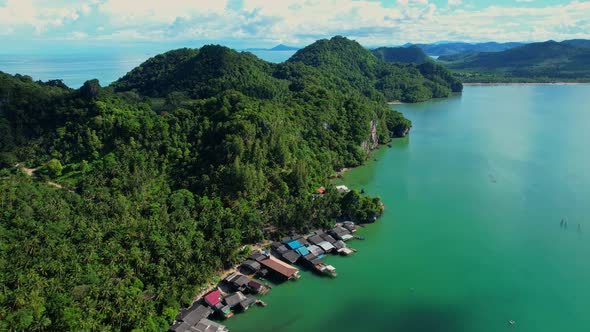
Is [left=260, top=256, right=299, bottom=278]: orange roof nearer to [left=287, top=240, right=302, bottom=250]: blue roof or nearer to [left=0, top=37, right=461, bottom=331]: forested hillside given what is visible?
[left=287, top=240, right=302, bottom=250]: blue roof

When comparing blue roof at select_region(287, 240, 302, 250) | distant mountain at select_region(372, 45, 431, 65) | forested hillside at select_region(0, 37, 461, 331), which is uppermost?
distant mountain at select_region(372, 45, 431, 65)

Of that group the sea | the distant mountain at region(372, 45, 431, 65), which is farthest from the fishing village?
the distant mountain at region(372, 45, 431, 65)

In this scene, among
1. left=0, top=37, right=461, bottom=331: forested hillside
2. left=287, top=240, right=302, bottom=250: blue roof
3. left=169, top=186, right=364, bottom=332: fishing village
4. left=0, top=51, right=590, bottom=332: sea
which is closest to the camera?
left=0, top=37, right=461, bottom=331: forested hillside

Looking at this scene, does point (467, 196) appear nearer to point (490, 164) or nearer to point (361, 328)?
point (490, 164)

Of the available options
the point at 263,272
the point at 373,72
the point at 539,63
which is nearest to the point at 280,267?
the point at 263,272

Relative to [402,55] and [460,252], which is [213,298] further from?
[402,55]

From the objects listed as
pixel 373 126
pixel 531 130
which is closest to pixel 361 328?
pixel 373 126
